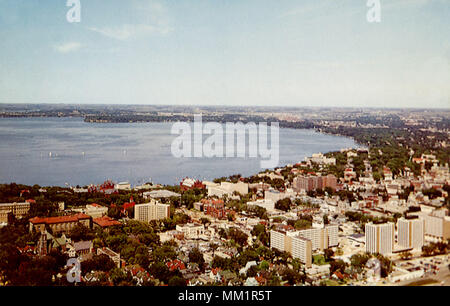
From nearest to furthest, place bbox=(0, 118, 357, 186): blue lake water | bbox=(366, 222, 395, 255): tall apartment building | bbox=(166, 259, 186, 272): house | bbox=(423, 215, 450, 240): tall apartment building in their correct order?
bbox=(423, 215, 450, 240): tall apartment building, bbox=(166, 259, 186, 272): house, bbox=(366, 222, 395, 255): tall apartment building, bbox=(0, 118, 357, 186): blue lake water

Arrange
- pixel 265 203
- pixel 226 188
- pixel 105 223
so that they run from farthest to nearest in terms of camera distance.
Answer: pixel 226 188 < pixel 265 203 < pixel 105 223

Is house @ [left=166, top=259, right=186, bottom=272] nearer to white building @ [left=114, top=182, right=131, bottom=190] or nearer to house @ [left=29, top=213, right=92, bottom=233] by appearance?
house @ [left=29, top=213, right=92, bottom=233]

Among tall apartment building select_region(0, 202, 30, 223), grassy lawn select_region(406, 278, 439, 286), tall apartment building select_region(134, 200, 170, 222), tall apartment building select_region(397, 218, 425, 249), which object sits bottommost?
grassy lawn select_region(406, 278, 439, 286)

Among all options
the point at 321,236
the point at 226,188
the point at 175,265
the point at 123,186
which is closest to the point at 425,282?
the point at 321,236

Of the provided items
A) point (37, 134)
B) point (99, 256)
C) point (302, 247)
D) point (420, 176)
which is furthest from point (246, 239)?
point (37, 134)

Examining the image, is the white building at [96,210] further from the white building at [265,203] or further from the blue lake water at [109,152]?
the white building at [265,203]

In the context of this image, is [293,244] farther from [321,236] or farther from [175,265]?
[175,265]

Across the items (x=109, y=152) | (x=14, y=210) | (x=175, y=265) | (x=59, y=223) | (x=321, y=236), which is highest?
(x=109, y=152)

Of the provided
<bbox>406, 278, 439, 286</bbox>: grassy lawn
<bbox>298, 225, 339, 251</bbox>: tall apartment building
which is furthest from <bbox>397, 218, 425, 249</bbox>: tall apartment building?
<bbox>298, 225, 339, 251</bbox>: tall apartment building
